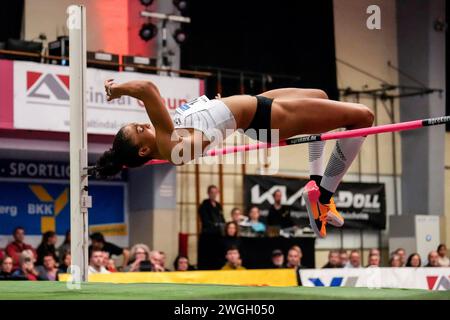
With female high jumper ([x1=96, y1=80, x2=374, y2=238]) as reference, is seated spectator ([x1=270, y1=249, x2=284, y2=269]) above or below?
below

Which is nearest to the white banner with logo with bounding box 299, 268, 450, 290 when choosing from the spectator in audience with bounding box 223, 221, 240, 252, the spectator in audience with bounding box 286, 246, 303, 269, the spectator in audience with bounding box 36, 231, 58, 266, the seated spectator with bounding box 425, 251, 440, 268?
the spectator in audience with bounding box 286, 246, 303, 269

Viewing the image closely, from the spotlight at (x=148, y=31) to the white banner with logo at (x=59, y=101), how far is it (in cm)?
68

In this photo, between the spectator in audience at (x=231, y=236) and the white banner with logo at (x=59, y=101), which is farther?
the spectator in audience at (x=231, y=236)

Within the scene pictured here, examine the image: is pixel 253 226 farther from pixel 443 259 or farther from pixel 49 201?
pixel 49 201

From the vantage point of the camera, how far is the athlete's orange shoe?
5934 mm

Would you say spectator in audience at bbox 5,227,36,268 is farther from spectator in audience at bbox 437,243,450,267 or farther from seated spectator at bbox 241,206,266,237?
spectator in audience at bbox 437,243,450,267

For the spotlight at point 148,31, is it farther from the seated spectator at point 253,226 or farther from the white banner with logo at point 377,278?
the white banner with logo at point 377,278

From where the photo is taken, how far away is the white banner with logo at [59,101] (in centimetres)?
1108

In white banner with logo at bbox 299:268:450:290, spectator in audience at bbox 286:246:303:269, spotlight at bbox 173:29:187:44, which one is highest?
spotlight at bbox 173:29:187:44

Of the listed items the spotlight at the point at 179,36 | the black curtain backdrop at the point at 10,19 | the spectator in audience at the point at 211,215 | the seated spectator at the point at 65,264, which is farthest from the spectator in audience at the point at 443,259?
the black curtain backdrop at the point at 10,19

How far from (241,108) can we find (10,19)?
799cm

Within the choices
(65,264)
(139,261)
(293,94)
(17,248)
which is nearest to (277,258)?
(139,261)

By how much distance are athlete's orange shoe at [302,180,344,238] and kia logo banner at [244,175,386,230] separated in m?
7.38

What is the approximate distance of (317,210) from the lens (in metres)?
6.01
